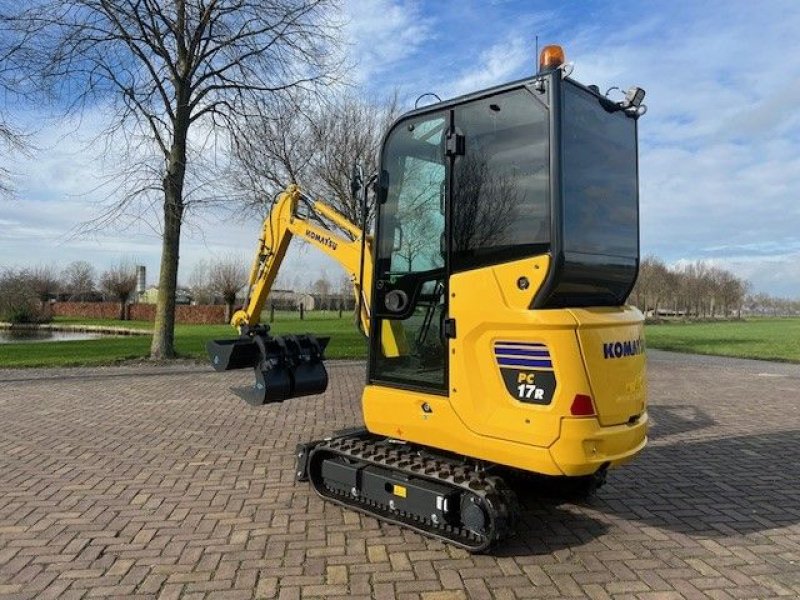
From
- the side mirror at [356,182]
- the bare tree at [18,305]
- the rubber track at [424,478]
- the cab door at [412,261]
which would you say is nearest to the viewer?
the rubber track at [424,478]

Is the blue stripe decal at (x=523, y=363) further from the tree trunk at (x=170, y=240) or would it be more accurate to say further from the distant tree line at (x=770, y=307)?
the distant tree line at (x=770, y=307)

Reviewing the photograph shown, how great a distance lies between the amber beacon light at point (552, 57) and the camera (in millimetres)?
3982

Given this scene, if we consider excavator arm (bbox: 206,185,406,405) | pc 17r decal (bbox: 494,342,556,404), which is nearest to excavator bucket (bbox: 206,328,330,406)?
excavator arm (bbox: 206,185,406,405)

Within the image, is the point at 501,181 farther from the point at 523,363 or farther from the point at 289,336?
the point at 289,336

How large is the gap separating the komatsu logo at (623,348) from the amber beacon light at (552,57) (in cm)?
181

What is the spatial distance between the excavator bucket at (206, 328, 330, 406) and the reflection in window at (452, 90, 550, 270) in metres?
2.06

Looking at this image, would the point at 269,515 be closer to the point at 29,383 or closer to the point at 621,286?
the point at 621,286

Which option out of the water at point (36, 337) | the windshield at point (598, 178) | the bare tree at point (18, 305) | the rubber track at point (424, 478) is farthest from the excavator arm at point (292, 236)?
the bare tree at point (18, 305)

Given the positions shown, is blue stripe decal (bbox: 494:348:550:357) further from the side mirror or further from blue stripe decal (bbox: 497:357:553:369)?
the side mirror

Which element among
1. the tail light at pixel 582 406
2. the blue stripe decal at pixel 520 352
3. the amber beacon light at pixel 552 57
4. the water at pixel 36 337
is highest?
the amber beacon light at pixel 552 57

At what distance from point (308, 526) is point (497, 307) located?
2162 mm

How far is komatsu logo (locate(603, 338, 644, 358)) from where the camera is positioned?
13.0 feet

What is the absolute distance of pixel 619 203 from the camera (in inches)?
172

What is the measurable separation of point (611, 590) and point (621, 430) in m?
0.95
